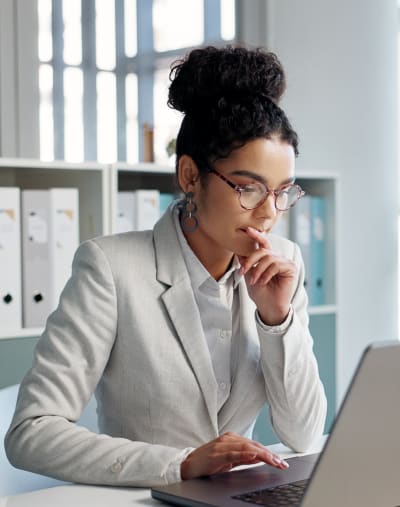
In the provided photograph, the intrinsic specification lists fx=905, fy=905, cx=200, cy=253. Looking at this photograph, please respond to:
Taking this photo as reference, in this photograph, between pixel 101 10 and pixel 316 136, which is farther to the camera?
pixel 101 10

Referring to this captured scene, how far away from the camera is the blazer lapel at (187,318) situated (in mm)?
1585

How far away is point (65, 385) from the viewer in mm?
1464

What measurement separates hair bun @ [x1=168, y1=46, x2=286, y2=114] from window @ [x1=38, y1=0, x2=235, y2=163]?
3180mm

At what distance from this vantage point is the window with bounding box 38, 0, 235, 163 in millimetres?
4875

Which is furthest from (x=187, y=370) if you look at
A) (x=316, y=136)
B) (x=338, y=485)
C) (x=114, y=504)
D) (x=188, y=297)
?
(x=316, y=136)

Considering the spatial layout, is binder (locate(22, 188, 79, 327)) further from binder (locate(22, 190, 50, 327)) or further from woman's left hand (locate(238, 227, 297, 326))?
woman's left hand (locate(238, 227, 297, 326))

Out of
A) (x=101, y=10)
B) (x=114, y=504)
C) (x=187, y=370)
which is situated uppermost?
(x=101, y=10)

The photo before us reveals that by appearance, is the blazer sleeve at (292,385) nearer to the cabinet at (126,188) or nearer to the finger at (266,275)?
the finger at (266,275)

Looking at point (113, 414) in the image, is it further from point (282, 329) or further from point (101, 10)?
point (101, 10)

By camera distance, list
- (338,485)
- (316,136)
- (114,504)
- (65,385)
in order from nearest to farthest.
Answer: (338,485) < (114,504) < (65,385) < (316,136)

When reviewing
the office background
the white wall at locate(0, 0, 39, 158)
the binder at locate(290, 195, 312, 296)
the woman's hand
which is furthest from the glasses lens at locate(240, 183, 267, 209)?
the office background

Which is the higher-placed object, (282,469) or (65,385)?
(65,385)

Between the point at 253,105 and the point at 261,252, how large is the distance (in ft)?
0.88

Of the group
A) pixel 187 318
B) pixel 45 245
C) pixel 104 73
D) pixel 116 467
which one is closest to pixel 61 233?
pixel 45 245
